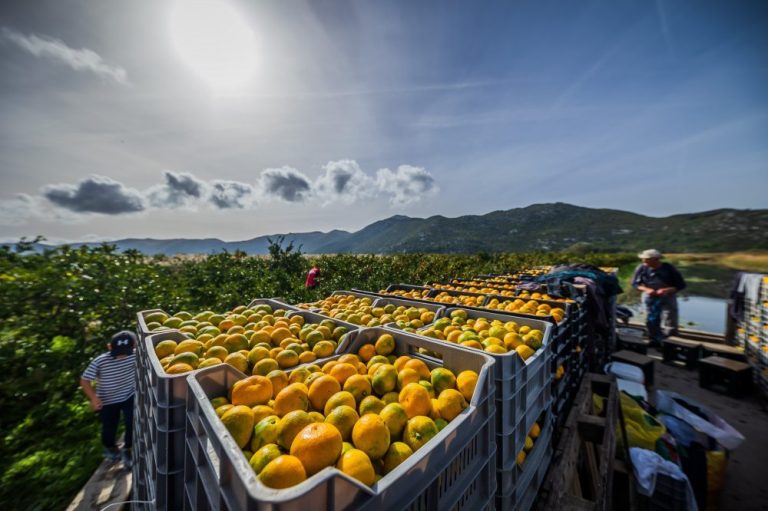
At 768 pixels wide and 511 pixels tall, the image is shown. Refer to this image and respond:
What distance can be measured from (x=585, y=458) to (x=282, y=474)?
158 inches

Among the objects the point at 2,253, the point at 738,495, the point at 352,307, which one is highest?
the point at 2,253

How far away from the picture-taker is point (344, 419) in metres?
1.48

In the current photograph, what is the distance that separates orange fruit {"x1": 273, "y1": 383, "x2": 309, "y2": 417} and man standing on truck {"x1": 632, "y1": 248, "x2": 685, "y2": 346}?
26.8 ft

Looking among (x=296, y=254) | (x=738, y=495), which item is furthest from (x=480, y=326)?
(x=296, y=254)

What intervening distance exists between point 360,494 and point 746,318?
10387mm

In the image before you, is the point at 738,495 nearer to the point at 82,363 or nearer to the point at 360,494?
the point at 360,494

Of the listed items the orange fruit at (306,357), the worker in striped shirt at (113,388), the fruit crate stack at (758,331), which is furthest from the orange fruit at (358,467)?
the fruit crate stack at (758,331)

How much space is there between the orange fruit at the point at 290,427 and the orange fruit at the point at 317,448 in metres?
0.13

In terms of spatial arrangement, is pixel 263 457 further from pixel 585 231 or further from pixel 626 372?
pixel 585 231

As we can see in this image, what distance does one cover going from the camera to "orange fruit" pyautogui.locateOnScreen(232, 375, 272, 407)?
1.66 metres

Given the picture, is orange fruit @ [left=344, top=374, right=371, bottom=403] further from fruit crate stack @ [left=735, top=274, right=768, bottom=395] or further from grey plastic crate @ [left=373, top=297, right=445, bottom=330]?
fruit crate stack @ [left=735, top=274, right=768, bottom=395]

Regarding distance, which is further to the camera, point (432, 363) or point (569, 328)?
point (569, 328)

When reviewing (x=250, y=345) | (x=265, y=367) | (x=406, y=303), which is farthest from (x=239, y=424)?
(x=406, y=303)

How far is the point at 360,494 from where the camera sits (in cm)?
94
